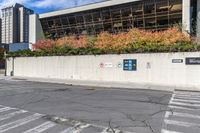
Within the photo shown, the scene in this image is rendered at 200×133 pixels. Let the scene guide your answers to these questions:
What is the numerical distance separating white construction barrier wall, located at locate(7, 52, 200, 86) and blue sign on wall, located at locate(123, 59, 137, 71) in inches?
3.3

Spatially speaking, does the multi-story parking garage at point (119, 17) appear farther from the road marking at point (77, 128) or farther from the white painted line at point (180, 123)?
the road marking at point (77, 128)

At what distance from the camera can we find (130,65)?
83.1 feet

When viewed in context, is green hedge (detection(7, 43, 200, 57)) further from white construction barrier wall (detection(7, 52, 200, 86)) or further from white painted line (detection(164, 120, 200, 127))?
white painted line (detection(164, 120, 200, 127))

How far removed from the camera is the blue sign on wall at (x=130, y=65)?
2508 centimetres

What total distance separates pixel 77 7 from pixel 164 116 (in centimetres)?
3990

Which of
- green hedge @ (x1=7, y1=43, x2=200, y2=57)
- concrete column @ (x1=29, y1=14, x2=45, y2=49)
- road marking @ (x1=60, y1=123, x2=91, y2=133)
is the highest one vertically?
concrete column @ (x1=29, y1=14, x2=45, y2=49)

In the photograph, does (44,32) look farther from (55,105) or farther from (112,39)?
(55,105)

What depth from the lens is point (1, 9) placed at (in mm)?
92750

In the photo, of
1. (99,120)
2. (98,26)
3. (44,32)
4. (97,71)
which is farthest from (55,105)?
(44,32)

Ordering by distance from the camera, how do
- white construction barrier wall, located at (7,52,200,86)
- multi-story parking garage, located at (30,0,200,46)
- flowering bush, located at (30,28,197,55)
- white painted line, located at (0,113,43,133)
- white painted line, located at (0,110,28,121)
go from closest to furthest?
white painted line, located at (0,113,43,133) < white painted line, located at (0,110,28,121) < white construction barrier wall, located at (7,52,200,86) < flowering bush, located at (30,28,197,55) < multi-story parking garage, located at (30,0,200,46)

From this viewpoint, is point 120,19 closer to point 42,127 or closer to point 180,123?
point 180,123

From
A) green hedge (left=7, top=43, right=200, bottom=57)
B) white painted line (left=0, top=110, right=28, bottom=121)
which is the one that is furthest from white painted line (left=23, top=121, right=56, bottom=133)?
green hedge (left=7, top=43, right=200, bottom=57)

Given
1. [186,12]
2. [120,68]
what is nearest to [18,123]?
[120,68]

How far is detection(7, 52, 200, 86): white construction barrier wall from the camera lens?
22.5 metres
